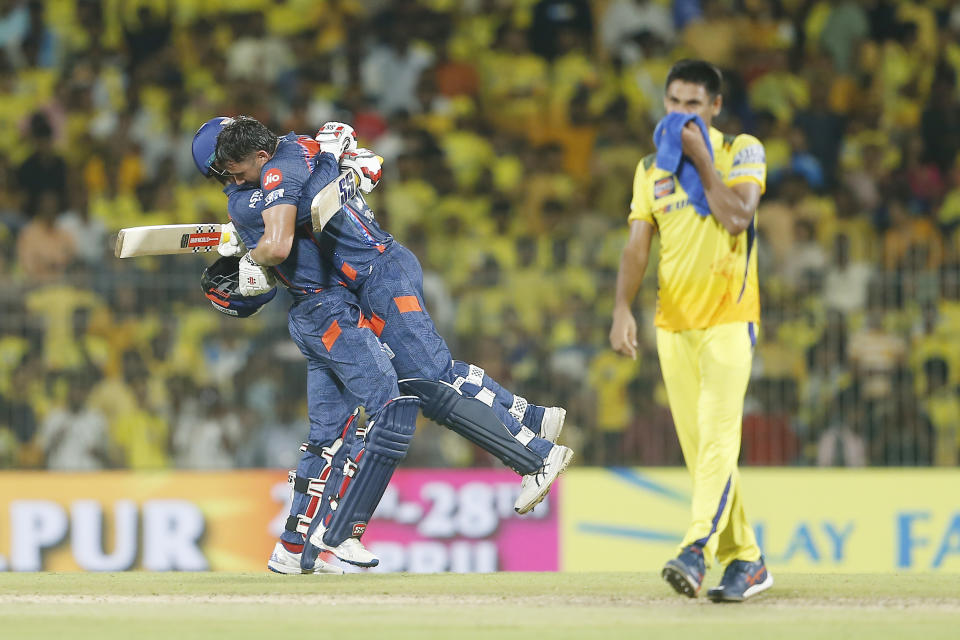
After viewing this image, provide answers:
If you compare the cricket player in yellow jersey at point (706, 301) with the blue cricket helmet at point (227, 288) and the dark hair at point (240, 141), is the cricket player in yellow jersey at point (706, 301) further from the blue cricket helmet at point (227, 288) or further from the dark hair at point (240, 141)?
the blue cricket helmet at point (227, 288)

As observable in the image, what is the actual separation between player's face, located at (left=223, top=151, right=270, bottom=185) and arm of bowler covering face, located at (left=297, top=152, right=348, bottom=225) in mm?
231

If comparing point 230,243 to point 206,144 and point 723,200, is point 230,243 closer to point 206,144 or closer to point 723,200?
point 206,144

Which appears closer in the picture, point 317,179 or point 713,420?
point 713,420

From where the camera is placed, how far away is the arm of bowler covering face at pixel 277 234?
6.91 m

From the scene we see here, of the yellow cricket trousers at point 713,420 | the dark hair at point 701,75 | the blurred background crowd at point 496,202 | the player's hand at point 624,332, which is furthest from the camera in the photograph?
the blurred background crowd at point 496,202

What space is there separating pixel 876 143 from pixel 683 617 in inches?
361

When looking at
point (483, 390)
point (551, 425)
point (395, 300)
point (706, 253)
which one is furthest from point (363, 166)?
point (706, 253)

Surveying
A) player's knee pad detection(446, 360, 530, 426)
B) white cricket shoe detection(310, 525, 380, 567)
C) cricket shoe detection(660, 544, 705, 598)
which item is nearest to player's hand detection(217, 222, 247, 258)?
player's knee pad detection(446, 360, 530, 426)

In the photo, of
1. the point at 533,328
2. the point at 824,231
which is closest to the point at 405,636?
the point at 533,328

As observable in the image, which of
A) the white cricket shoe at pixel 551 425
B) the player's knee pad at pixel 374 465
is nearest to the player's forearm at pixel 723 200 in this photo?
the white cricket shoe at pixel 551 425

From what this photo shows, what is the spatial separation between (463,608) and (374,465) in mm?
1098

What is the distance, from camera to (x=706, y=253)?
6.35 metres

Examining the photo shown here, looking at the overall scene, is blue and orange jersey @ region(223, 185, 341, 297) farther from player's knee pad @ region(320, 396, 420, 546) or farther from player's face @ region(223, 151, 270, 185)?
player's knee pad @ region(320, 396, 420, 546)

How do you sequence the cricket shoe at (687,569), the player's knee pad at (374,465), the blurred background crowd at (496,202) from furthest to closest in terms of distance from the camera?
1. the blurred background crowd at (496,202)
2. the player's knee pad at (374,465)
3. the cricket shoe at (687,569)
